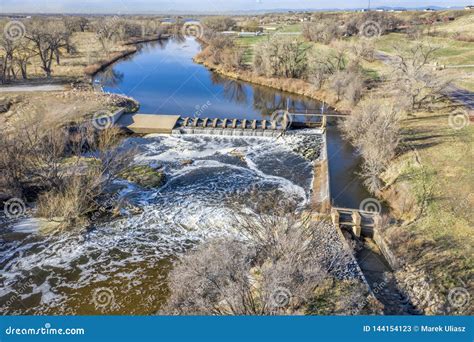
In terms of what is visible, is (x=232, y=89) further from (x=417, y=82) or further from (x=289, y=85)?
(x=417, y=82)

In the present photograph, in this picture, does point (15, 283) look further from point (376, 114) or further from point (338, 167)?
point (376, 114)

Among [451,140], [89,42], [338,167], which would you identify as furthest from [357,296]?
[89,42]

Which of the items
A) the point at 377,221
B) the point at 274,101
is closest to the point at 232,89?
the point at 274,101

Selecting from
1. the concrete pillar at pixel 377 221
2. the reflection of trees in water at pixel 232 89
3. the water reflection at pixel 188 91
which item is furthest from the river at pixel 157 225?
the reflection of trees in water at pixel 232 89

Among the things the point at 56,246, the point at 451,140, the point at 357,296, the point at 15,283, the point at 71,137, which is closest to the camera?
the point at 357,296

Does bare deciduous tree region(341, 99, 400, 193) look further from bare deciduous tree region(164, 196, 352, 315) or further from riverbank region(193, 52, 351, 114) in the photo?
bare deciduous tree region(164, 196, 352, 315)

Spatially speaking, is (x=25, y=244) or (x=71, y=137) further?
(x=71, y=137)

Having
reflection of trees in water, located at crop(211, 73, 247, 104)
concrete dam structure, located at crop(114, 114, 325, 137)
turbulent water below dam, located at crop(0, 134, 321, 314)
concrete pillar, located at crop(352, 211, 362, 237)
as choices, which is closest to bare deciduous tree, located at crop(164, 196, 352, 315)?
turbulent water below dam, located at crop(0, 134, 321, 314)
